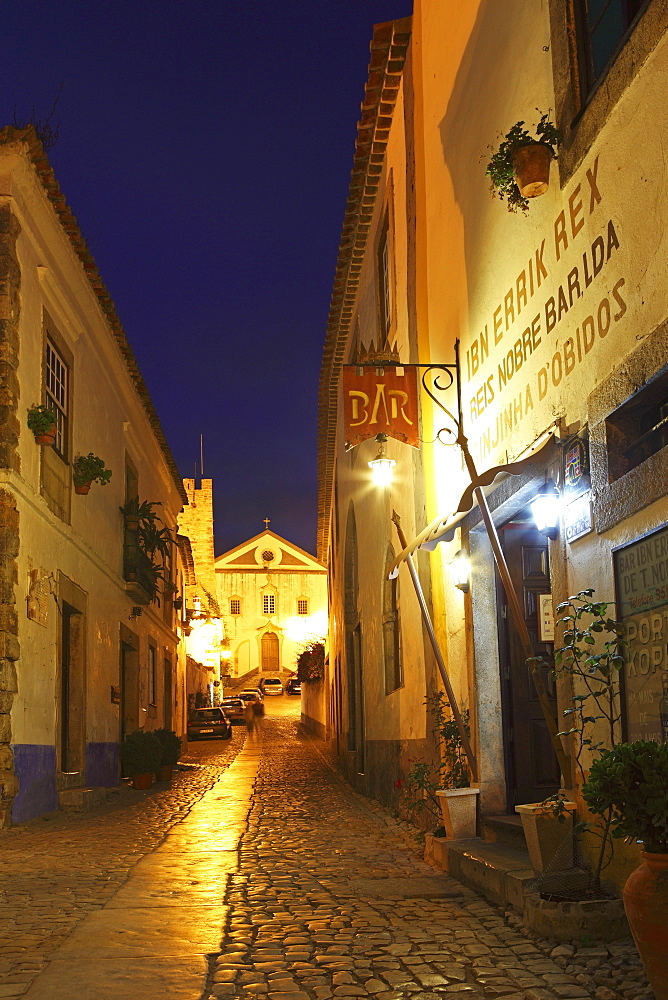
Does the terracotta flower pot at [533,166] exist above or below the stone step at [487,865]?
above

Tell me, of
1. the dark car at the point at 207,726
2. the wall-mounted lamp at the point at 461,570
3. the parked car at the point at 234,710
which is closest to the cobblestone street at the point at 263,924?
the wall-mounted lamp at the point at 461,570

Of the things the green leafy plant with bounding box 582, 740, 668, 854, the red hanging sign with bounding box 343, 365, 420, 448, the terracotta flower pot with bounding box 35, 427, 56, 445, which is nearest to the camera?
the green leafy plant with bounding box 582, 740, 668, 854

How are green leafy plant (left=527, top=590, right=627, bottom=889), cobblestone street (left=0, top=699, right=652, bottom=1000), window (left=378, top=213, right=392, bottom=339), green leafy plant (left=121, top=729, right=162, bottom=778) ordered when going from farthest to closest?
1. green leafy plant (left=121, top=729, right=162, bottom=778)
2. window (left=378, top=213, right=392, bottom=339)
3. green leafy plant (left=527, top=590, right=627, bottom=889)
4. cobblestone street (left=0, top=699, right=652, bottom=1000)

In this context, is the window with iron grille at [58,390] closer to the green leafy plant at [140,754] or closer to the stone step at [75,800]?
the stone step at [75,800]

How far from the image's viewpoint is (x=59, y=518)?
39.7 feet

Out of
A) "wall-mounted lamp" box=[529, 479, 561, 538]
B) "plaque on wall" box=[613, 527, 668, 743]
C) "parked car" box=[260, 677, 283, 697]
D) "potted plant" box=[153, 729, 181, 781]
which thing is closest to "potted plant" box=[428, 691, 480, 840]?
"wall-mounted lamp" box=[529, 479, 561, 538]

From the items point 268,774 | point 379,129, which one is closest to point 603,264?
point 379,129

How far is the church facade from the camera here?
69.0 meters

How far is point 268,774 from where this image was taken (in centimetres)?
1747

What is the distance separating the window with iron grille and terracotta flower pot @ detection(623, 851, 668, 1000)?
31.9ft

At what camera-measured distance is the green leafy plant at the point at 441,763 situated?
26.4ft

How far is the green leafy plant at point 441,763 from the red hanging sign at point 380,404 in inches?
95.7

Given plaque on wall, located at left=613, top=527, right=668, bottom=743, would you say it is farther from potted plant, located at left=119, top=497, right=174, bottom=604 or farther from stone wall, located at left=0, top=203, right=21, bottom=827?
potted plant, located at left=119, top=497, right=174, bottom=604

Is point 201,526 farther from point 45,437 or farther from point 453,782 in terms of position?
point 453,782
